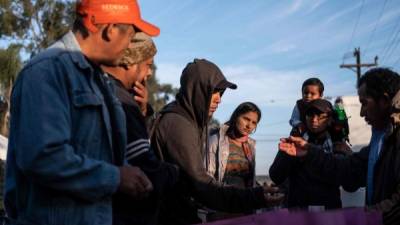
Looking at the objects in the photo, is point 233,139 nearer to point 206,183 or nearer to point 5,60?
point 206,183

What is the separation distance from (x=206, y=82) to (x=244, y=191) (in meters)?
0.72

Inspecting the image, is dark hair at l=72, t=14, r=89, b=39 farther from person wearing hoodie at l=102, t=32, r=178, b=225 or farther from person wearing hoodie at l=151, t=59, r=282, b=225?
person wearing hoodie at l=151, t=59, r=282, b=225

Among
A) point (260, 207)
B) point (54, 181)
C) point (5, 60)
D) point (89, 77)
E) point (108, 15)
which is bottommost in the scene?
point (260, 207)

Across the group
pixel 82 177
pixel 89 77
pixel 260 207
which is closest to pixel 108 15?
pixel 89 77

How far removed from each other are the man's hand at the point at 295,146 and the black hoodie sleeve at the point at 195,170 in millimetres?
813

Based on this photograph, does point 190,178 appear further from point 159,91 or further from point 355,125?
point 159,91

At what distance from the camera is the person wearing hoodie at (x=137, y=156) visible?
2367 mm

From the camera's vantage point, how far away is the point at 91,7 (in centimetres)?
203

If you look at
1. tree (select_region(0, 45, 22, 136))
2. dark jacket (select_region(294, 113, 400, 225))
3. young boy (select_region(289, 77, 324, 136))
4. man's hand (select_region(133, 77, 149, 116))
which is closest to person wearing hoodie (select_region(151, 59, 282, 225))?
man's hand (select_region(133, 77, 149, 116))

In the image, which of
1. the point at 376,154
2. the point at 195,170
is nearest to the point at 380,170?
the point at 376,154

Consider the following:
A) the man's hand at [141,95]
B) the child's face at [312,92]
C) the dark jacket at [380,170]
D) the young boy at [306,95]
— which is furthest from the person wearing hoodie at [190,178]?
the child's face at [312,92]

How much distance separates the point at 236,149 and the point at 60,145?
351cm

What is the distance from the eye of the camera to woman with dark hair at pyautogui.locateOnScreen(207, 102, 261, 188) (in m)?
4.95

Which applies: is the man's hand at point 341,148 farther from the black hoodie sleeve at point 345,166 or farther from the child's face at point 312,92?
the child's face at point 312,92
